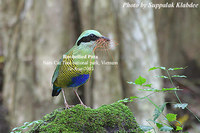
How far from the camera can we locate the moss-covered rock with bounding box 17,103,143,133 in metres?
3.05

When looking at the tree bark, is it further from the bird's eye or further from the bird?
the bird's eye

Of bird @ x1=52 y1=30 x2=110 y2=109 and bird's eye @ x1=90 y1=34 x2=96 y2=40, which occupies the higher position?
bird's eye @ x1=90 y1=34 x2=96 y2=40

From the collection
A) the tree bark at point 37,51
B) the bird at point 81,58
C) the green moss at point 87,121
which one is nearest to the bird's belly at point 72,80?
the bird at point 81,58

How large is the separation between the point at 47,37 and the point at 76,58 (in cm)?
492

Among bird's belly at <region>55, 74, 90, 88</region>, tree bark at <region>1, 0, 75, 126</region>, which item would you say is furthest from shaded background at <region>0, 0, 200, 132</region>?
bird's belly at <region>55, 74, 90, 88</region>

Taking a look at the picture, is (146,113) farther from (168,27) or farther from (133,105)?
(168,27)

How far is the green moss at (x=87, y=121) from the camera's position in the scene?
304 centimetres

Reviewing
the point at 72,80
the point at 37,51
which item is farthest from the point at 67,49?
the point at 72,80

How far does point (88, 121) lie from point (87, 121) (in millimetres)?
13

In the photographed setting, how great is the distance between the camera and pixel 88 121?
3164mm

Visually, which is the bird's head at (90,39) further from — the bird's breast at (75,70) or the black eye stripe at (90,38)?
the bird's breast at (75,70)

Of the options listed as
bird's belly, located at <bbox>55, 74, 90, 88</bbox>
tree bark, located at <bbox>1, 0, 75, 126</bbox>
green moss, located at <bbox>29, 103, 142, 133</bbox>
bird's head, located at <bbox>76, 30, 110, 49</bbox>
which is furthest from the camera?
tree bark, located at <bbox>1, 0, 75, 126</bbox>

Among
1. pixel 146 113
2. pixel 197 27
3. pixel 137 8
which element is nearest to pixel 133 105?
pixel 146 113

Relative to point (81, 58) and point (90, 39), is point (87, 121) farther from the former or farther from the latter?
point (90, 39)
